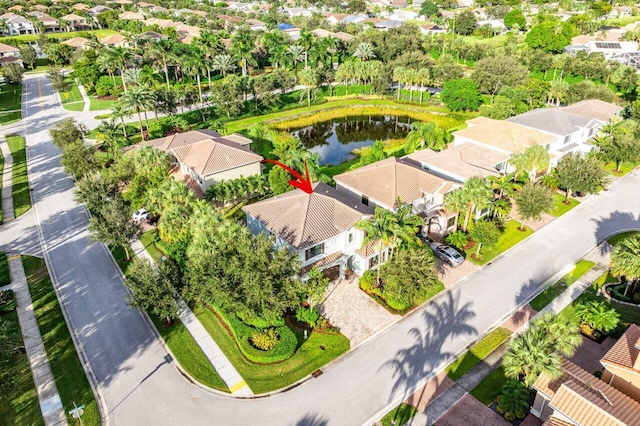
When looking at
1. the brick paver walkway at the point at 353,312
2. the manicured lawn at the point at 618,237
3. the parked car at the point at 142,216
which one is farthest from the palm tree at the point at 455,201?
the parked car at the point at 142,216

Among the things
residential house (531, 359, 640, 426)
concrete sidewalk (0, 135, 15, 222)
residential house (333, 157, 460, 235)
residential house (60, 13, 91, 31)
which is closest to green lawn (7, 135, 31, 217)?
concrete sidewalk (0, 135, 15, 222)

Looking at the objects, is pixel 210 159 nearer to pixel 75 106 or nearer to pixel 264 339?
pixel 264 339

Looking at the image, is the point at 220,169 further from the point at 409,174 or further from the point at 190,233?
the point at 409,174

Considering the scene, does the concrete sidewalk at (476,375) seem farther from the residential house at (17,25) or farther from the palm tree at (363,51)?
the residential house at (17,25)

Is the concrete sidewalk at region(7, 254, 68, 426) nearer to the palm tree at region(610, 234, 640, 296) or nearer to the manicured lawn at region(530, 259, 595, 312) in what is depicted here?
the manicured lawn at region(530, 259, 595, 312)

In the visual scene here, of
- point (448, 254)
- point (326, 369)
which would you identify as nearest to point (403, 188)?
point (448, 254)

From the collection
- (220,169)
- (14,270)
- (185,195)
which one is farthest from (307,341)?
(14,270)
